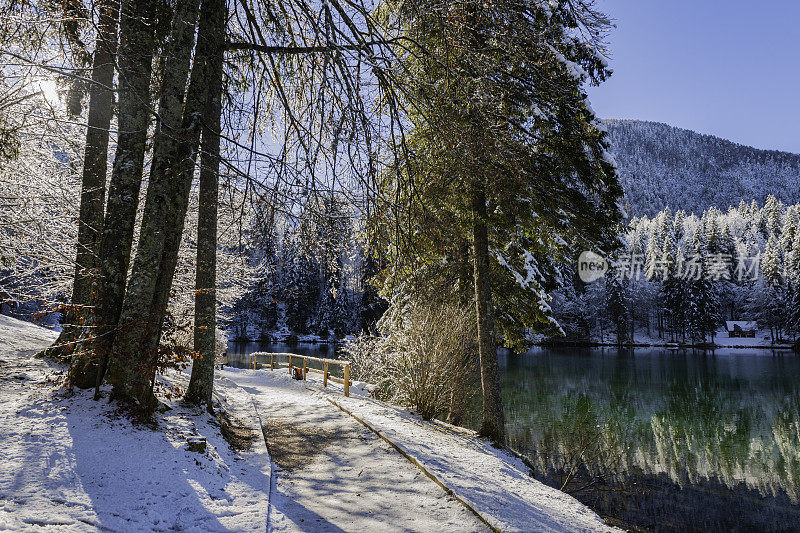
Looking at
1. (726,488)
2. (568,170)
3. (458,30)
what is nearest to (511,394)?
(726,488)

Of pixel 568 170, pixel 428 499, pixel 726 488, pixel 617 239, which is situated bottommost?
pixel 726 488

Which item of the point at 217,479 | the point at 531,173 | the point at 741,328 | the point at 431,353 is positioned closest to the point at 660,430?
the point at 431,353

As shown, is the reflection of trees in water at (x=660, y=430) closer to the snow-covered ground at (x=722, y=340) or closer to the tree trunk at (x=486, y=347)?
the tree trunk at (x=486, y=347)

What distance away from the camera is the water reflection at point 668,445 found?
923cm

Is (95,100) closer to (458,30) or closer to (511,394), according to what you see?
(458,30)

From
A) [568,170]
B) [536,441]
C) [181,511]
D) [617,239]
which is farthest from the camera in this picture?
[536,441]

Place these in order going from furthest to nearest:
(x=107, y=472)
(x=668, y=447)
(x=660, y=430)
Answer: (x=660, y=430)
(x=668, y=447)
(x=107, y=472)

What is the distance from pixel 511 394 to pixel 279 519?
17.4m

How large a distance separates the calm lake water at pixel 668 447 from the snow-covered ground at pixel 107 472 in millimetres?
6668

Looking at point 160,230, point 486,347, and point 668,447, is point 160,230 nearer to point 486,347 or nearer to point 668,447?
point 486,347

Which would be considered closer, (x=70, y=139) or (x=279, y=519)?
(x=279, y=519)

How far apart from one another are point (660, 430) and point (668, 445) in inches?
69.6

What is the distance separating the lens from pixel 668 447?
44.0 ft

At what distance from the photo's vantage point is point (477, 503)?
15.8 feet
